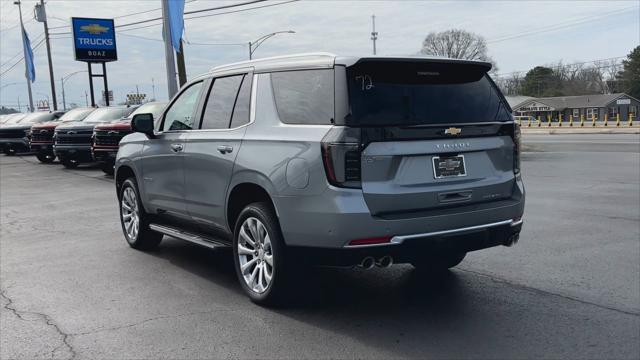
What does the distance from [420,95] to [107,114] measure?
15.3m

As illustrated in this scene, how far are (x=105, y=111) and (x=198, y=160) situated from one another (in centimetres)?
1394

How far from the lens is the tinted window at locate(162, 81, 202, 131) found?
600cm

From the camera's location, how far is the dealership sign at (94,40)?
93.2 ft

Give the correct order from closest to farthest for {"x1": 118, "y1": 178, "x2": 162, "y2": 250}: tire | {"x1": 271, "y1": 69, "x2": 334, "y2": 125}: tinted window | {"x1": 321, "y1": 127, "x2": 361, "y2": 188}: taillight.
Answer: {"x1": 321, "y1": 127, "x2": 361, "y2": 188}: taillight < {"x1": 271, "y1": 69, "x2": 334, "y2": 125}: tinted window < {"x1": 118, "y1": 178, "x2": 162, "y2": 250}: tire

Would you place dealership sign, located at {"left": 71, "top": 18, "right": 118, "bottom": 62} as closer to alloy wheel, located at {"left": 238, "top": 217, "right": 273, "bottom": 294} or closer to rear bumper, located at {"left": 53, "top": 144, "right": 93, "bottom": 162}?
rear bumper, located at {"left": 53, "top": 144, "right": 93, "bottom": 162}

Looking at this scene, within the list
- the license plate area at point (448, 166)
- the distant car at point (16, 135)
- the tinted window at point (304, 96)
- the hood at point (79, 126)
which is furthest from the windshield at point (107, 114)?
the license plate area at point (448, 166)

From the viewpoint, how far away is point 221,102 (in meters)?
5.57

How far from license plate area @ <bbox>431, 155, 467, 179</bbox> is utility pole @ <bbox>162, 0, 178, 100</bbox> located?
1711cm

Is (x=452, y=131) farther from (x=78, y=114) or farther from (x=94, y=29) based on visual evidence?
(x=94, y=29)

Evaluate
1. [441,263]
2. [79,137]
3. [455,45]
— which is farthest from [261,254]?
[455,45]

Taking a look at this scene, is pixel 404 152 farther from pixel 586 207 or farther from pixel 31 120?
pixel 31 120

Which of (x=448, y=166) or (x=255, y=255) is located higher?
(x=448, y=166)

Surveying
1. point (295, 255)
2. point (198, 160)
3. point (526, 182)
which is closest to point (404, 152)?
point (295, 255)

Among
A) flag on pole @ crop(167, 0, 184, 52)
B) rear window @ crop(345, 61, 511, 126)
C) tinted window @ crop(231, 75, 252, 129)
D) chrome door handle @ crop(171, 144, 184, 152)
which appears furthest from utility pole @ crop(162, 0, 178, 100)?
rear window @ crop(345, 61, 511, 126)
